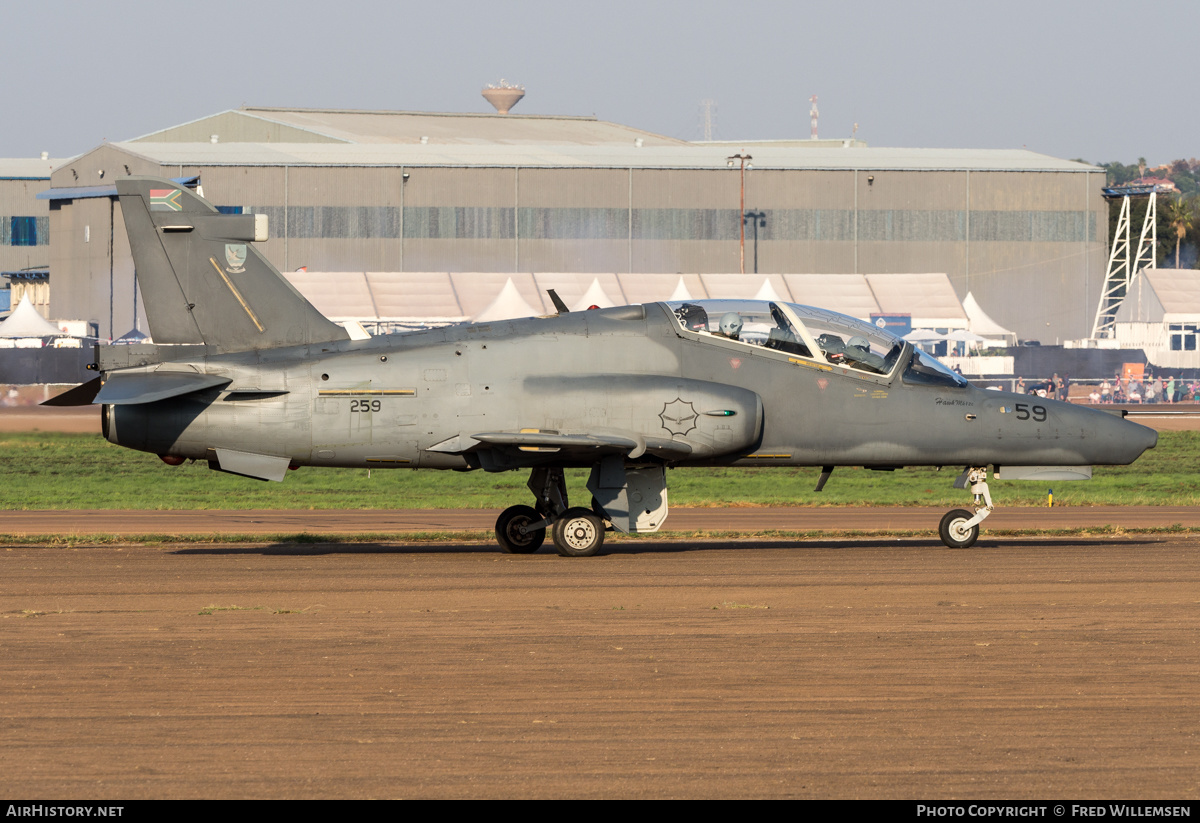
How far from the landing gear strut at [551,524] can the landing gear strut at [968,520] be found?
4.66m

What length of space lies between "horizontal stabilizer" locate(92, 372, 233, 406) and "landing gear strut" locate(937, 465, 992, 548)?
9571mm

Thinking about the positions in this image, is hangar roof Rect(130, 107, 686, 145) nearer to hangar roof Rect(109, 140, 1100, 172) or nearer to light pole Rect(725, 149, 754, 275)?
hangar roof Rect(109, 140, 1100, 172)

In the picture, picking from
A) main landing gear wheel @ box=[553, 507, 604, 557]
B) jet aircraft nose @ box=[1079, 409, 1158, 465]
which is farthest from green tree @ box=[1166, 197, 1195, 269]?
main landing gear wheel @ box=[553, 507, 604, 557]

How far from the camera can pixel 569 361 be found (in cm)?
1827

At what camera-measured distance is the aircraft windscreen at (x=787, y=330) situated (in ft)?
60.2

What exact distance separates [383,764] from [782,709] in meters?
2.74

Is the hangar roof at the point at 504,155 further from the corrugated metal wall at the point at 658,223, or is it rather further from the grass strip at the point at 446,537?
the grass strip at the point at 446,537

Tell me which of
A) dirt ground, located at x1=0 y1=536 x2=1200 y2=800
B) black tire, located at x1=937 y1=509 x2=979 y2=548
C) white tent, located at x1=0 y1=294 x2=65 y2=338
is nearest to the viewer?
dirt ground, located at x1=0 y1=536 x2=1200 y2=800

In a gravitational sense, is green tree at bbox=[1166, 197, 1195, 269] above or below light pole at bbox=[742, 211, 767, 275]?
above

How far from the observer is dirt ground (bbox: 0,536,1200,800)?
7691 mm

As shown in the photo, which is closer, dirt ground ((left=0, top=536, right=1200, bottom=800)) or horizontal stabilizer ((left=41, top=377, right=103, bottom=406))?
dirt ground ((left=0, top=536, right=1200, bottom=800))

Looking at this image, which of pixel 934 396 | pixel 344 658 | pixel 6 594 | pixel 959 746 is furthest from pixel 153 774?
pixel 934 396

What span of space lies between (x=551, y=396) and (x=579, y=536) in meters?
1.84

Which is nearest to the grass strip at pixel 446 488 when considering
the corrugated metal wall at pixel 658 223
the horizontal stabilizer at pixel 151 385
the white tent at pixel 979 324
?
the horizontal stabilizer at pixel 151 385
